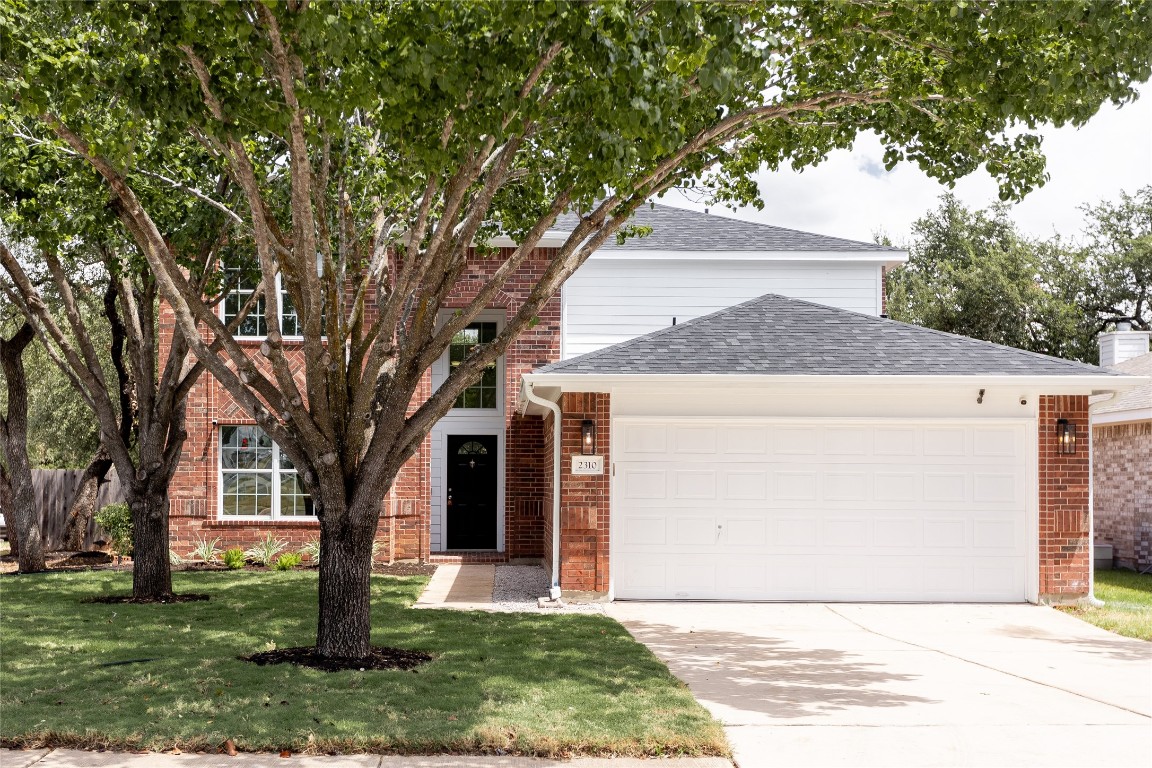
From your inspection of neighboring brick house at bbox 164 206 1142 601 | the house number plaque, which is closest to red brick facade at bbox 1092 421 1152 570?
neighboring brick house at bbox 164 206 1142 601

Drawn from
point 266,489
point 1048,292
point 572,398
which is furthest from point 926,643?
point 1048,292

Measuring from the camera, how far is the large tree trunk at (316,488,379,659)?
8.52m

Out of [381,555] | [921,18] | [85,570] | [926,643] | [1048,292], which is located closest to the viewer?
[921,18]

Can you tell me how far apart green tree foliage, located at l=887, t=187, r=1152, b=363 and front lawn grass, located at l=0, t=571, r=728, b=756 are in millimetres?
23088

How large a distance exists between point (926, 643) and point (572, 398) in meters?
4.98

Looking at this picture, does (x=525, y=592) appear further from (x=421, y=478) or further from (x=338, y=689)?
(x=338, y=689)

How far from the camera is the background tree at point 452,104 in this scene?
646cm

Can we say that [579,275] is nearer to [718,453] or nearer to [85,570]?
[718,453]

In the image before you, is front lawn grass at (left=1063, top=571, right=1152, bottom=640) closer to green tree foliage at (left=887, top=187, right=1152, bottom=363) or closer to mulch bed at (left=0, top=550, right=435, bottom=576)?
mulch bed at (left=0, top=550, right=435, bottom=576)

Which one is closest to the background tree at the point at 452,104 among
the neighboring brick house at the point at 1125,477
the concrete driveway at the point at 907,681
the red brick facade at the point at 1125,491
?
the concrete driveway at the point at 907,681

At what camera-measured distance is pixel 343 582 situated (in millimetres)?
8539

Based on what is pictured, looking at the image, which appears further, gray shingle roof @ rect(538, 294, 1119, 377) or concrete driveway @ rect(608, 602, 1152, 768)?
gray shingle roof @ rect(538, 294, 1119, 377)

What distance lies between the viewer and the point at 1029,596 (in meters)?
13.1

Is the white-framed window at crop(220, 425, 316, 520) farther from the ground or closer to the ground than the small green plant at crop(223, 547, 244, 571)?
farther from the ground
